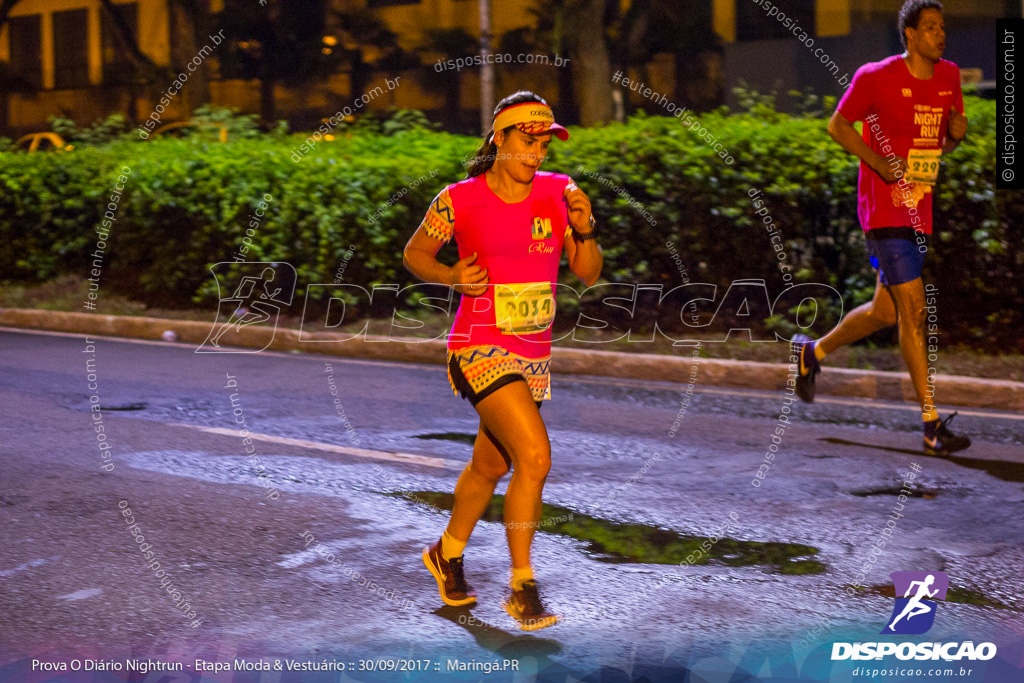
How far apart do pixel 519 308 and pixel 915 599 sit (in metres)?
1.66

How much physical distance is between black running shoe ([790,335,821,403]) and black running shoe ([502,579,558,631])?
3749 mm

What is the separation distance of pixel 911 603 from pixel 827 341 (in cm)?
327

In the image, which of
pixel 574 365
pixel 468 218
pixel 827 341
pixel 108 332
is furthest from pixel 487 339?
pixel 108 332

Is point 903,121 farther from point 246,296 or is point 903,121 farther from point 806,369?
point 246,296

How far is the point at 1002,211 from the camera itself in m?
8.68

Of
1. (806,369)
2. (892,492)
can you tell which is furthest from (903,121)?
(892,492)

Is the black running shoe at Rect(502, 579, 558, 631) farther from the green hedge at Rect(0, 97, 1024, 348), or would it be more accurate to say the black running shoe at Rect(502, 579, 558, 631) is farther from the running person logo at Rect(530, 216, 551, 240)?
the green hedge at Rect(0, 97, 1024, 348)

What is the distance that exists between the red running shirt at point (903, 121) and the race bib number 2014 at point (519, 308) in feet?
10.5

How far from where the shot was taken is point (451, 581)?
4234 mm

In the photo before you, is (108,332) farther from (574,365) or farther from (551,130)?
(551,130)

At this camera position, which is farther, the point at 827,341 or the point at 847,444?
the point at 827,341

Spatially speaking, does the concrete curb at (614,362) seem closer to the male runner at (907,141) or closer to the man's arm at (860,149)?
the male runner at (907,141)

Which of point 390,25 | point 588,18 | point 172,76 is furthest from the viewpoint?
point 390,25

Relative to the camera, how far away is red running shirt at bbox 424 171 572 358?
4012 mm
